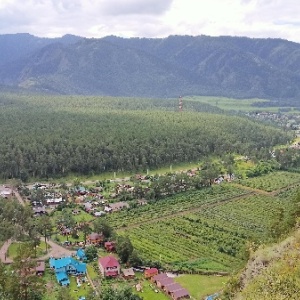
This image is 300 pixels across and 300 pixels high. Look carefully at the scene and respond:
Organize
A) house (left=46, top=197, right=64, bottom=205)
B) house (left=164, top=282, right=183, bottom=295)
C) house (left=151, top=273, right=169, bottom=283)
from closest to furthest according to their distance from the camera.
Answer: house (left=164, top=282, right=183, bottom=295), house (left=151, top=273, right=169, bottom=283), house (left=46, top=197, right=64, bottom=205)

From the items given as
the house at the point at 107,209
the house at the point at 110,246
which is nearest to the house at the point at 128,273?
the house at the point at 110,246

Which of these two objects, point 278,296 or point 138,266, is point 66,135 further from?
point 278,296

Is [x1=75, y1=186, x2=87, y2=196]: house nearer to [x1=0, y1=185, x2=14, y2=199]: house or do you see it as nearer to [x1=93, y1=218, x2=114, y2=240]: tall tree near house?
[x1=0, y1=185, x2=14, y2=199]: house

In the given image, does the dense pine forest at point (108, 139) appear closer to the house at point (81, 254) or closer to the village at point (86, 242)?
the village at point (86, 242)

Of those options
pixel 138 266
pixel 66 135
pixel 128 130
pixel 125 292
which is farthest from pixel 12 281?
pixel 128 130

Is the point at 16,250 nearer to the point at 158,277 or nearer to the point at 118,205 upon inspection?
the point at 158,277

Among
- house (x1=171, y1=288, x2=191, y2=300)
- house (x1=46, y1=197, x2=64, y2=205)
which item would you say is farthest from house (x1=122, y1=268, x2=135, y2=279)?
house (x1=46, y1=197, x2=64, y2=205)
